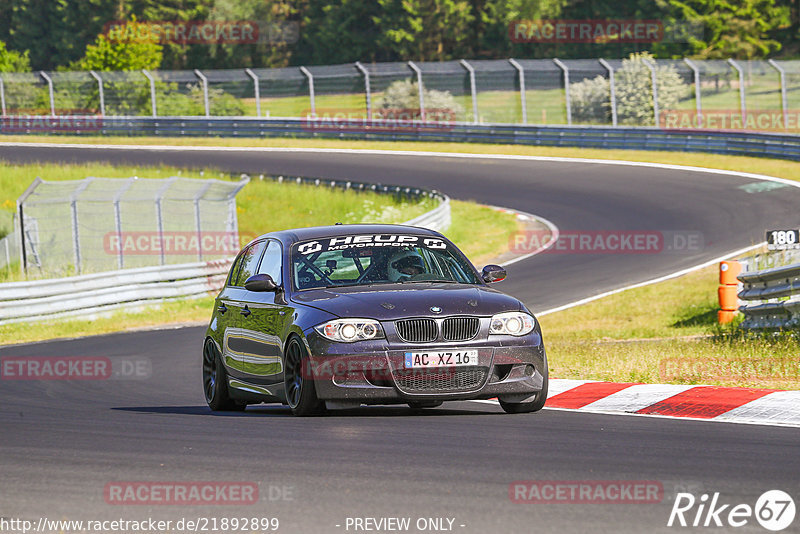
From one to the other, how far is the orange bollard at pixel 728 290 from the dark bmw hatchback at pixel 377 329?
24.8ft

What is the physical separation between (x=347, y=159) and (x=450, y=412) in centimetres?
3660

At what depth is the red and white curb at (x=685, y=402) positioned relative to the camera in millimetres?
8672

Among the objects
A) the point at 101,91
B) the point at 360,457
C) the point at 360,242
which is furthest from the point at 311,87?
the point at 360,457

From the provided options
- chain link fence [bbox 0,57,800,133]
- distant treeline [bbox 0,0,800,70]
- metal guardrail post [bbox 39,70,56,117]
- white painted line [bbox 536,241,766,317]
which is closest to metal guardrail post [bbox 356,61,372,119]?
chain link fence [bbox 0,57,800,133]

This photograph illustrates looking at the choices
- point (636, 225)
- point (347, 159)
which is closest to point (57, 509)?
point (636, 225)

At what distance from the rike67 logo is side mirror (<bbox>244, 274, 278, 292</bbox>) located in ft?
14.6

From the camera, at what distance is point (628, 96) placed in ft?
152

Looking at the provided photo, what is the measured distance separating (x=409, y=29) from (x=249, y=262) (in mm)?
81036

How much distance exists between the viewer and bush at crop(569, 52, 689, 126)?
46.3 metres

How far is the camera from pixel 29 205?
79.0 ft

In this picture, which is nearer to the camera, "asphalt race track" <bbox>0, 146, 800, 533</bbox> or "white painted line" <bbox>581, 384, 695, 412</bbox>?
"asphalt race track" <bbox>0, 146, 800, 533</bbox>

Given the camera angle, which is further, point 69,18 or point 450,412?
point 69,18

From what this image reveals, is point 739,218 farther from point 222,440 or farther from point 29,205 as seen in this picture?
point 222,440

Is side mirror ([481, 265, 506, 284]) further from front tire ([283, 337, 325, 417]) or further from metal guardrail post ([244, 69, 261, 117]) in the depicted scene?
metal guardrail post ([244, 69, 261, 117])
